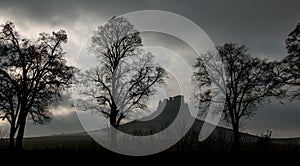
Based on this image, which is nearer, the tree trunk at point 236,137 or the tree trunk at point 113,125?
the tree trunk at point 113,125

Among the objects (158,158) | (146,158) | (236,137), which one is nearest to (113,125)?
(146,158)

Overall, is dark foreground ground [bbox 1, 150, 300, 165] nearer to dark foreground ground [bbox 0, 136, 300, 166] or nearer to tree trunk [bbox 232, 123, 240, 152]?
dark foreground ground [bbox 0, 136, 300, 166]

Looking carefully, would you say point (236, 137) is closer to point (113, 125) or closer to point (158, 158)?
point (113, 125)

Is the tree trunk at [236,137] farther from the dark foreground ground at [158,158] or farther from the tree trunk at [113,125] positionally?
the tree trunk at [113,125]

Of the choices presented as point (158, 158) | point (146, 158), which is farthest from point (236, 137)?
point (146, 158)

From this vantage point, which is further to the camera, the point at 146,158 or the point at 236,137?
the point at 236,137

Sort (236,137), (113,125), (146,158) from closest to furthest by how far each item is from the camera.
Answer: (146,158)
(113,125)
(236,137)

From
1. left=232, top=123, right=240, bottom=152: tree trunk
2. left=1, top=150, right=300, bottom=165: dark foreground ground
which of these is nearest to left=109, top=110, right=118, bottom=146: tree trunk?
left=1, top=150, right=300, bottom=165: dark foreground ground

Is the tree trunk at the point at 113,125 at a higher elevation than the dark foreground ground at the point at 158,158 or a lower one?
higher

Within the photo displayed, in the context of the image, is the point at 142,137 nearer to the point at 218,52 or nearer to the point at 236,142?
the point at 236,142

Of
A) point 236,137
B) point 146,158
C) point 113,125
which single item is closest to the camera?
point 146,158

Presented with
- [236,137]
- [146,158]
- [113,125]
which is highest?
[113,125]

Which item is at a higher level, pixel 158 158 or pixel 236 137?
pixel 236 137

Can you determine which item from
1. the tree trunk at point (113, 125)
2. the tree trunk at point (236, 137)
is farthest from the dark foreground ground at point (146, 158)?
the tree trunk at point (113, 125)
